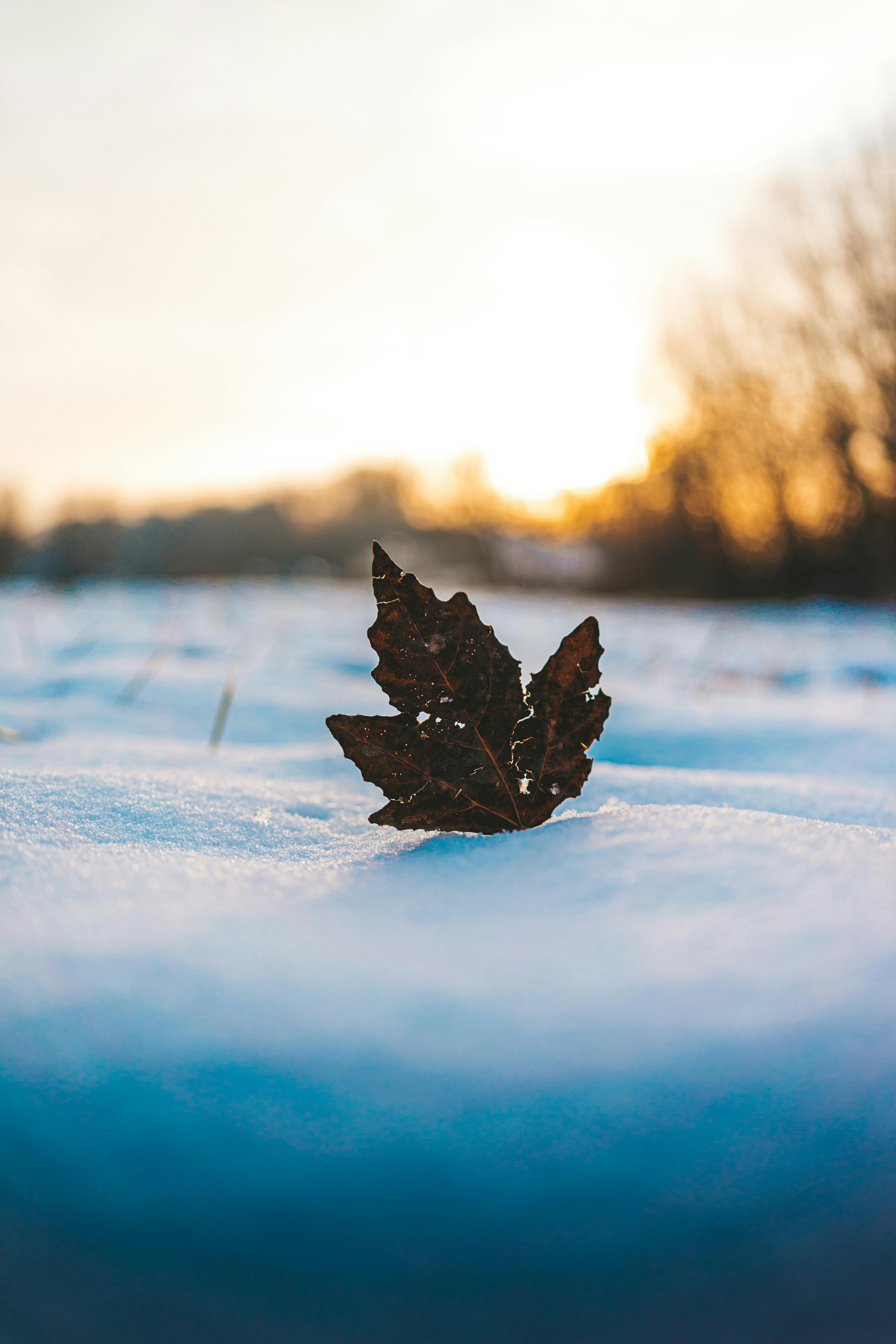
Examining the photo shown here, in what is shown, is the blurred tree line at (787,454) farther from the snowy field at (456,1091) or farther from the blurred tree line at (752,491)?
the snowy field at (456,1091)

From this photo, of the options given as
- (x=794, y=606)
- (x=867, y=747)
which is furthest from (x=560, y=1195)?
(x=794, y=606)

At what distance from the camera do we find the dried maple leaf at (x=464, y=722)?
34.8 inches

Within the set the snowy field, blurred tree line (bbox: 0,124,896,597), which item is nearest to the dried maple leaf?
the snowy field

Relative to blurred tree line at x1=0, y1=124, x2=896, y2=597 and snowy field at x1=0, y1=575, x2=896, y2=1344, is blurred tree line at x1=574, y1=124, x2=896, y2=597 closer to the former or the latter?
blurred tree line at x1=0, y1=124, x2=896, y2=597

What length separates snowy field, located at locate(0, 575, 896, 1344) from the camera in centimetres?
46

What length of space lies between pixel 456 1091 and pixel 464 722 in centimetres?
46

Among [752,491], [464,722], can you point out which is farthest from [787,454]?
[464,722]

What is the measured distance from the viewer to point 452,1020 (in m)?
0.55

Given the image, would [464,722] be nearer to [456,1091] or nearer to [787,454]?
[456,1091]

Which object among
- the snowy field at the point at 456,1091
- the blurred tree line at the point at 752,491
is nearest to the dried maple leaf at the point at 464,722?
the snowy field at the point at 456,1091

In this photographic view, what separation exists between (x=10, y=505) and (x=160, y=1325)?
777 inches

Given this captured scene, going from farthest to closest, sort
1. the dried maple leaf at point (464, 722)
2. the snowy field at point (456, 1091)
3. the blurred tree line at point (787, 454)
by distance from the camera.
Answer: the blurred tree line at point (787, 454) → the dried maple leaf at point (464, 722) → the snowy field at point (456, 1091)

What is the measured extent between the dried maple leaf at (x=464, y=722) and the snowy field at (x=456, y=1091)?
85mm

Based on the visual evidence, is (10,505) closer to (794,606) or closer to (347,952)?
(794,606)
